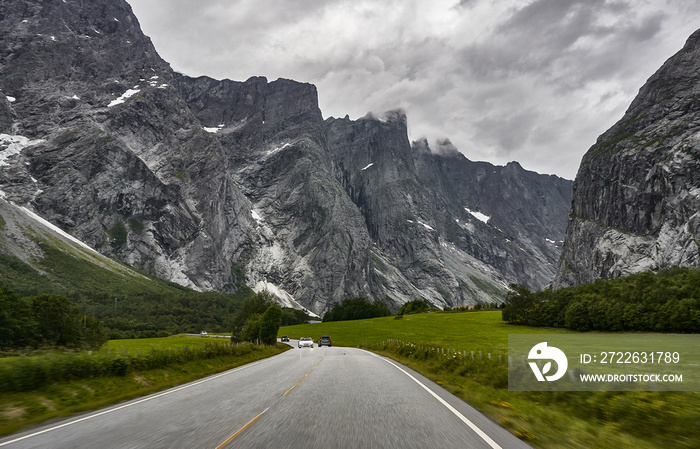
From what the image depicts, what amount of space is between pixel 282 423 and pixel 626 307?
7197 centimetres

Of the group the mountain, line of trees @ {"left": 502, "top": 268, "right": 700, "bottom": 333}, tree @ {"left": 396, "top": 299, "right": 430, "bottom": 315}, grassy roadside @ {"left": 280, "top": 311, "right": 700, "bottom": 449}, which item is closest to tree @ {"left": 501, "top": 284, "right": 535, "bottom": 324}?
line of trees @ {"left": 502, "top": 268, "right": 700, "bottom": 333}

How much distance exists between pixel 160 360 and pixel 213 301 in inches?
7173

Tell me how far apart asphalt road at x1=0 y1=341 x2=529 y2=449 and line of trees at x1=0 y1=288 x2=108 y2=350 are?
4212cm

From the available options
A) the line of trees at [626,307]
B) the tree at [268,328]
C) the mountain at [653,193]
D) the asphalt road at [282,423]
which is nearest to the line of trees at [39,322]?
the tree at [268,328]

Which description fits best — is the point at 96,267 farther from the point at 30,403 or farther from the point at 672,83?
the point at 672,83

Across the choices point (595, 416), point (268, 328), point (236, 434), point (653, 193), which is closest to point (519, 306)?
point (268, 328)

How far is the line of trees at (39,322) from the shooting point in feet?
147

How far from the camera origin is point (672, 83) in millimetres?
194750

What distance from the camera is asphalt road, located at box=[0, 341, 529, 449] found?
711 cm

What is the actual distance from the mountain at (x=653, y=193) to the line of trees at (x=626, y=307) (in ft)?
284

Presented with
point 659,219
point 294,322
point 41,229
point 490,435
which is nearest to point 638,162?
point 659,219

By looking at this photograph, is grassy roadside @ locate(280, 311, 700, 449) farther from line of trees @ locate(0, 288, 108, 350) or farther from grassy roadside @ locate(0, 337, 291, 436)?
line of trees @ locate(0, 288, 108, 350)

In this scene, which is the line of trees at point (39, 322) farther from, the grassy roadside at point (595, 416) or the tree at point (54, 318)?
the grassy roadside at point (595, 416)

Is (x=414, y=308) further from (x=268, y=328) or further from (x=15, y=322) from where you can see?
(x=15, y=322)
